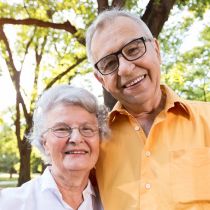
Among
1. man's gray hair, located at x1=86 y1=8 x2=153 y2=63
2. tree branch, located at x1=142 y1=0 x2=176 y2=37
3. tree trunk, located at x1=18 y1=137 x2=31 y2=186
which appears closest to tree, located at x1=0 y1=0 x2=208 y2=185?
tree trunk, located at x1=18 y1=137 x2=31 y2=186

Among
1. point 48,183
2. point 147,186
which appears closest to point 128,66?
point 147,186

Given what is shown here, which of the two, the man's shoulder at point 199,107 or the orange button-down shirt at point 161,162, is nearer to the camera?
the orange button-down shirt at point 161,162

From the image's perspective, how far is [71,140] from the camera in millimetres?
2957

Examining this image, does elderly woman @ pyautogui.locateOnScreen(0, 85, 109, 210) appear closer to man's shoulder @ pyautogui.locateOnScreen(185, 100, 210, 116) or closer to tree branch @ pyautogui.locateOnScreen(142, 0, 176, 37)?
man's shoulder @ pyautogui.locateOnScreen(185, 100, 210, 116)

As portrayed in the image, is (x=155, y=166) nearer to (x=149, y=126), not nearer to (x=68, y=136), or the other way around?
(x=149, y=126)

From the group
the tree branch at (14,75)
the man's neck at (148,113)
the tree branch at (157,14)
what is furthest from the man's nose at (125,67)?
the tree branch at (14,75)

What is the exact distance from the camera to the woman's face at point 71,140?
298cm

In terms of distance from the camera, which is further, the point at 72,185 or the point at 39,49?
the point at 39,49

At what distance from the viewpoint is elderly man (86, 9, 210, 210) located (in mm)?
2941

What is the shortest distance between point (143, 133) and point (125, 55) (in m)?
0.57


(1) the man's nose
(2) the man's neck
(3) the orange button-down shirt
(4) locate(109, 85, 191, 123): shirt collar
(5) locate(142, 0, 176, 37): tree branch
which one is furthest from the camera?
(5) locate(142, 0, 176, 37): tree branch

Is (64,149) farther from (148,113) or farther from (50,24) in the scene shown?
(50,24)

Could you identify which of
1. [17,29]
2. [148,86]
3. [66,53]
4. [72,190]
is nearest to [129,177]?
[72,190]

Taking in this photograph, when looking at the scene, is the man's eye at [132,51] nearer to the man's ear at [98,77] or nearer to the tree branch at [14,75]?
the man's ear at [98,77]
